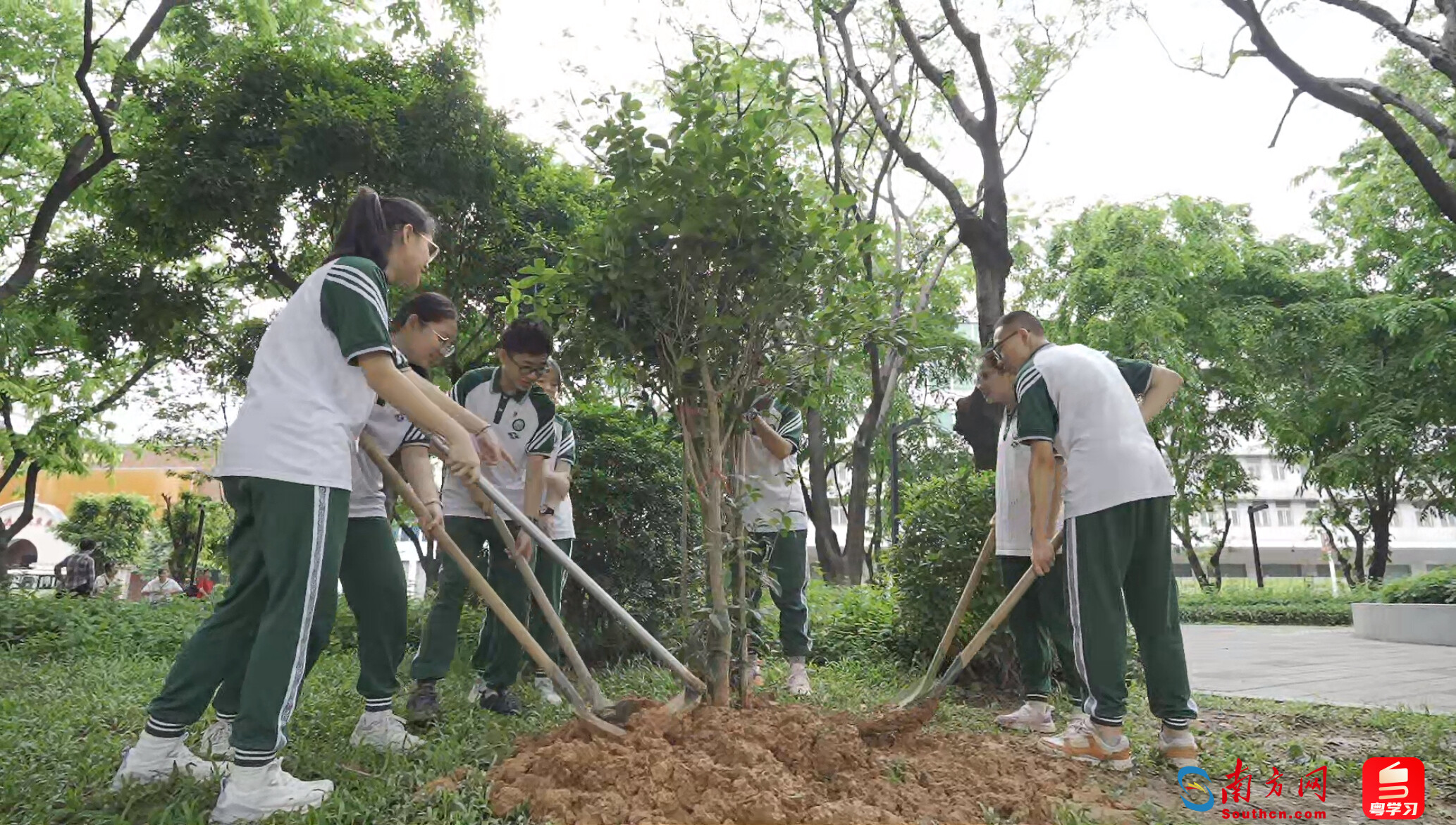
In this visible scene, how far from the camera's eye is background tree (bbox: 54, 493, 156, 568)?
27.4 meters

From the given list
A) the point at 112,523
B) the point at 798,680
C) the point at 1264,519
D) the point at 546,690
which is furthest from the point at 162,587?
the point at 1264,519

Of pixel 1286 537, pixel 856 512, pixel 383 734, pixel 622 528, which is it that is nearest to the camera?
pixel 383 734

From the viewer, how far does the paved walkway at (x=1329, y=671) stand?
225 inches

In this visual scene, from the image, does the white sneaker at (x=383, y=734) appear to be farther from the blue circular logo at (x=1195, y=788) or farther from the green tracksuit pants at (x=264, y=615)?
the blue circular logo at (x=1195, y=788)

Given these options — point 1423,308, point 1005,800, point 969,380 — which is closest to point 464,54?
point 1005,800

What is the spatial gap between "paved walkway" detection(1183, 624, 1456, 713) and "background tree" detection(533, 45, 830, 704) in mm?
4074

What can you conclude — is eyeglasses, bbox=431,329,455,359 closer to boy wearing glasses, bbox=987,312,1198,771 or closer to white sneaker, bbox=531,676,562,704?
white sneaker, bbox=531,676,562,704

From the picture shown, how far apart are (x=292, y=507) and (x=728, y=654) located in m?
1.68

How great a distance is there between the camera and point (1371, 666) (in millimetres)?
7836

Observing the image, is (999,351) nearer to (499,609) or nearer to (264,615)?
(499,609)

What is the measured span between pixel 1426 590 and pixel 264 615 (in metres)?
12.5

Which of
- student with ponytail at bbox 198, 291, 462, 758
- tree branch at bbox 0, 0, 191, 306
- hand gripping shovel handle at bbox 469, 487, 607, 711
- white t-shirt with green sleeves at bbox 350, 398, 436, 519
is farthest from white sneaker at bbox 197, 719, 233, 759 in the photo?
tree branch at bbox 0, 0, 191, 306

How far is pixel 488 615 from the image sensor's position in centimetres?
462

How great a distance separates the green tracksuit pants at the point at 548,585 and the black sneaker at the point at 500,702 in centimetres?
27
